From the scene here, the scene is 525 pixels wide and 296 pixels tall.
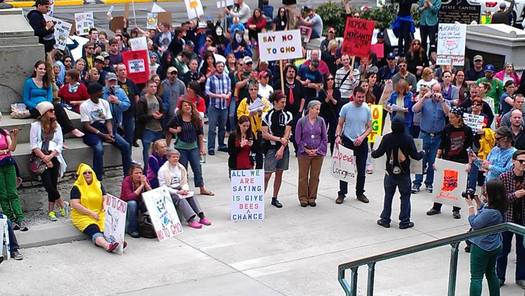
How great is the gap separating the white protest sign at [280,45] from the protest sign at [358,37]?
1462 millimetres

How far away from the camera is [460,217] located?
14094 millimetres

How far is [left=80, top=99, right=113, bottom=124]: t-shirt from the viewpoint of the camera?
14.4 metres

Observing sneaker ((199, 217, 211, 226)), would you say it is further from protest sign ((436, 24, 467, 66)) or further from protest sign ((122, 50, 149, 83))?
protest sign ((436, 24, 467, 66))

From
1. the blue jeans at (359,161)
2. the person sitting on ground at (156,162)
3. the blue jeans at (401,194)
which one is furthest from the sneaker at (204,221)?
the blue jeans at (401,194)

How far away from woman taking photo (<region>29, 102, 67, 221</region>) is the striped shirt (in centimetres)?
433

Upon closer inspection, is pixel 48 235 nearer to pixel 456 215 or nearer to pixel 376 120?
pixel 456 215

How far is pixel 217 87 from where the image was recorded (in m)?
17.4

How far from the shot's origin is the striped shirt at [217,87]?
1738cm

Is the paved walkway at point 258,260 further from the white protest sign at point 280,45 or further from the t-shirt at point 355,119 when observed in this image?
the white protest sign at point 280,45

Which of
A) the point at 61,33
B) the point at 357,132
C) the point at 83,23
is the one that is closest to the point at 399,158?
the point at 357,132

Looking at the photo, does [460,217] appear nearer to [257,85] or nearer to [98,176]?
[257,85]

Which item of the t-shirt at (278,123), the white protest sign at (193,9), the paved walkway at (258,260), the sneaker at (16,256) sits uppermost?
the white protest sign at (193,9)

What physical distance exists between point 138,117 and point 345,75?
427 cm

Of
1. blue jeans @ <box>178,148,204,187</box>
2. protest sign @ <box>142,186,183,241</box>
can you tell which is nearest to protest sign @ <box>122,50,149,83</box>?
blue jeans @ <box>178,148,204,187</box>
